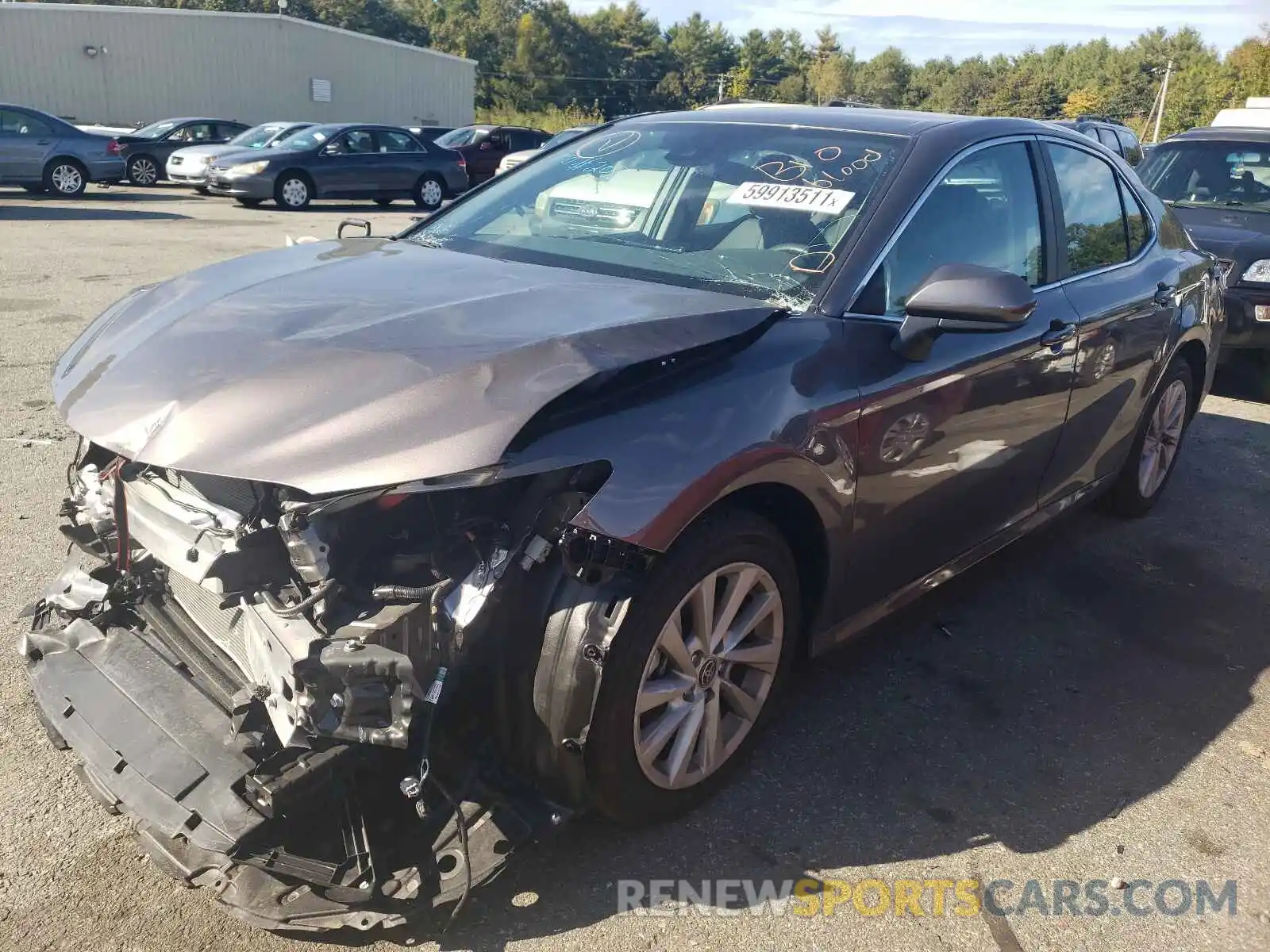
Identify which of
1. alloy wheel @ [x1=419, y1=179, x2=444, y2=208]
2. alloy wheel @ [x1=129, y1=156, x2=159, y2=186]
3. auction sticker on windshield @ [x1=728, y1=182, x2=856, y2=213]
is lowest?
alloy wheel @ [x1=419, y1=179, x2=444, y2=208]

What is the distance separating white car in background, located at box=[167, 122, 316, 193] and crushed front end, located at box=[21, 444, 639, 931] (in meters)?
18.2

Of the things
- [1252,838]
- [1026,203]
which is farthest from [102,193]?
[1252,838]

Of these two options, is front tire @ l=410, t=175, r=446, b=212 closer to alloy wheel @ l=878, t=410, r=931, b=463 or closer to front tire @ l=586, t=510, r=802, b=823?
alloy wheel @ l=878, t=410, r=931, b=463

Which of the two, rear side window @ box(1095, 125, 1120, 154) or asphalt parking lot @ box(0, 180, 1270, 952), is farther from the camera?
rear side window @ box(1095, 125, 1120, 154)

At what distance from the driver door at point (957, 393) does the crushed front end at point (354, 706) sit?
1.03 metres

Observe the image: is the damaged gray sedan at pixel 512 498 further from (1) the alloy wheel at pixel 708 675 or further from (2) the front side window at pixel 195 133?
(2) the front side window at pixel 195 133

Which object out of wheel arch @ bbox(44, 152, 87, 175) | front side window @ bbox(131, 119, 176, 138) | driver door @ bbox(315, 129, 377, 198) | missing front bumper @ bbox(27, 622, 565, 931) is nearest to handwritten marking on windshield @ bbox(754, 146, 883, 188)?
missing front bumper @ bbox(27, 622, 565, 931)

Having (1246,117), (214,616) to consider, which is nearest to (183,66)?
(1246,117)

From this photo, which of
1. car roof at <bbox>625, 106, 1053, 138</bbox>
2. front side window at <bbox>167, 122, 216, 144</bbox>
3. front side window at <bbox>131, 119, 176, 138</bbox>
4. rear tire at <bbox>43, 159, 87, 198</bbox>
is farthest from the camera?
front side window at <bbox>167, 122, 216, 144</bbox>

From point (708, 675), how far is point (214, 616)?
125cm

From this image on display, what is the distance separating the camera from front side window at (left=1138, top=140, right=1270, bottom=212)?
337 inches

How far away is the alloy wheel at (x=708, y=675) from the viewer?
8.40 ft

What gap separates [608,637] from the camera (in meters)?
2.32

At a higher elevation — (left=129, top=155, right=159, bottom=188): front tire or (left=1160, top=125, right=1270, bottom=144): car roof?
(left=1160, top=125, right=1270, bottom=144): car roof
